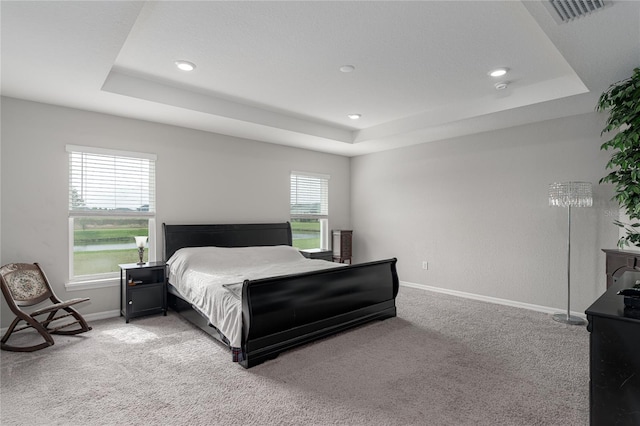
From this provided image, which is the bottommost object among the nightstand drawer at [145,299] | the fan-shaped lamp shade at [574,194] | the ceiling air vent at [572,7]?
the nightstand drawer at [145,299]

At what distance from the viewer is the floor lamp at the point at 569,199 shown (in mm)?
3893

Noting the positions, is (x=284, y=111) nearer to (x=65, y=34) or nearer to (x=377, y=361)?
(x=65, y=34)

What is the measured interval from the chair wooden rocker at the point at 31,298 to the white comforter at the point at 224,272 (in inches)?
41.7

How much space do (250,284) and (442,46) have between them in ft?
8.44

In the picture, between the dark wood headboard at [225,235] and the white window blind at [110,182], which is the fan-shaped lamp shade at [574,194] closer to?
the dark wood headboard at [225,235]

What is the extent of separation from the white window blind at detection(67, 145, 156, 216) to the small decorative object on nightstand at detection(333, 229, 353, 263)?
330 cm

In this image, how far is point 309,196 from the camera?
639 cm

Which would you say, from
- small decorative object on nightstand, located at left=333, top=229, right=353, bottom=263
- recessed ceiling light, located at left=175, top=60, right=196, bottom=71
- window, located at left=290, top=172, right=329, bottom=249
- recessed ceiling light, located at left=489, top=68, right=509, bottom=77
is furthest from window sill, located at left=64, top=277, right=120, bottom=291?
recessed ceiling light, located at left=489, top=68, right=509, bottom=77

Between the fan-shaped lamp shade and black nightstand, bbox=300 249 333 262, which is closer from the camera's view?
the fan-shaped lamp shade

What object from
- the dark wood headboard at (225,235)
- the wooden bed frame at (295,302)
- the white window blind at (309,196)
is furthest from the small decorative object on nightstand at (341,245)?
the wooden bed frame at (295,302)

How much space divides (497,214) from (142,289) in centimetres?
488

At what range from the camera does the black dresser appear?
1521mm

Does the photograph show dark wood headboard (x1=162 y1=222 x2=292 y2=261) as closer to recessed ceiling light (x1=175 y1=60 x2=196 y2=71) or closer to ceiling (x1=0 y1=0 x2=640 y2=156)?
ceiling (x1=0 y1=0 x2=640 y2=156)

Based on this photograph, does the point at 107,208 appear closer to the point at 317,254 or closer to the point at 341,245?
the point at 317,254
